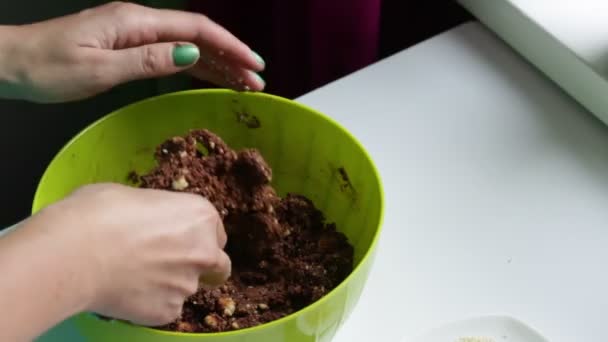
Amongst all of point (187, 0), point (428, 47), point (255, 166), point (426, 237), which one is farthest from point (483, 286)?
point (187, 0)

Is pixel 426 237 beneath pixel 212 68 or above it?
beneath

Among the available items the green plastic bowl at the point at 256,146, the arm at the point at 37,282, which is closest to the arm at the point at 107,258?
the arm at the point at 37,282

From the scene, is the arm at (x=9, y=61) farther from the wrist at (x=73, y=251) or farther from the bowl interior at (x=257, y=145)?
the wrist at (x=73, y=251)

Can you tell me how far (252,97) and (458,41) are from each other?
13.4 inches

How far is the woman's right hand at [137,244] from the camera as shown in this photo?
1.79ft

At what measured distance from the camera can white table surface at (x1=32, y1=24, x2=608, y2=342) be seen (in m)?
0.76

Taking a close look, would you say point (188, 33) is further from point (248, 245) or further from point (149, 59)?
point (248, 245)

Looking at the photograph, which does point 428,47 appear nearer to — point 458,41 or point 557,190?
point 458,41

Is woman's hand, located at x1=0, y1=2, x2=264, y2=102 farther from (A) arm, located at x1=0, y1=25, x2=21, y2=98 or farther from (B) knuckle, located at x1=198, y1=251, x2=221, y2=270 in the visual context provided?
(B) knuckle, located at x1=198, y1=251, x2=221, y2=270

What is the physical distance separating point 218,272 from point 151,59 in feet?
0.74

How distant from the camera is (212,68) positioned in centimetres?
82

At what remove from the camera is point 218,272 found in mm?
638

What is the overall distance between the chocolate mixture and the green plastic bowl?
5 cm

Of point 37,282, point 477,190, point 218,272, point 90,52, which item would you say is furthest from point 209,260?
point 477,190
